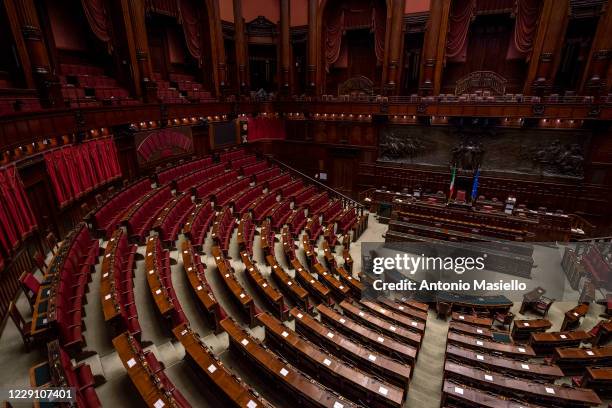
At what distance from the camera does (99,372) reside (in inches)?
139

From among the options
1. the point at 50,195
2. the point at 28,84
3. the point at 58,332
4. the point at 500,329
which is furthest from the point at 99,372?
the point at 500,329

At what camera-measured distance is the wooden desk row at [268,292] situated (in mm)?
5160

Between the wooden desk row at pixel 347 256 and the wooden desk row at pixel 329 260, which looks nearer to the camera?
the wooden desk row at pixel 329 260

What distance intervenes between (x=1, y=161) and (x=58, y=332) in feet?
9.74

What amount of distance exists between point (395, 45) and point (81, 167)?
10.7 meters

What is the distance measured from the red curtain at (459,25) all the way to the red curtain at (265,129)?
694cm

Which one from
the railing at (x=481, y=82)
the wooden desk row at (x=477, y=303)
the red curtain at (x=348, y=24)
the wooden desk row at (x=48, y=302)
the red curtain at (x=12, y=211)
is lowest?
the wooden desk row at (x=477, y=303)

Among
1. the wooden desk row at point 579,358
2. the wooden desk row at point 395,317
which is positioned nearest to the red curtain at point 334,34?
the wooden desk row at point 395,317

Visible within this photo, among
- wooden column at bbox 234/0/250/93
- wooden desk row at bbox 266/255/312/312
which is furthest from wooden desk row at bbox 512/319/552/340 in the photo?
wooden column at bbox 234/0/250/93

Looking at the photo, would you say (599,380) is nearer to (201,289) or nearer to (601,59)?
(201,289)

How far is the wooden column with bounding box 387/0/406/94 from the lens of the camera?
442 inches

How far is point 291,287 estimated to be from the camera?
5.70 m

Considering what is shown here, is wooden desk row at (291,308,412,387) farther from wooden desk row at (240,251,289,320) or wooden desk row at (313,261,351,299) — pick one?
wooden desk row at (313,261,351,299)

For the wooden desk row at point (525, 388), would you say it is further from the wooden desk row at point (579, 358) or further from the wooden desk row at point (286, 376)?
the wooden desk row at point (286, 376)
